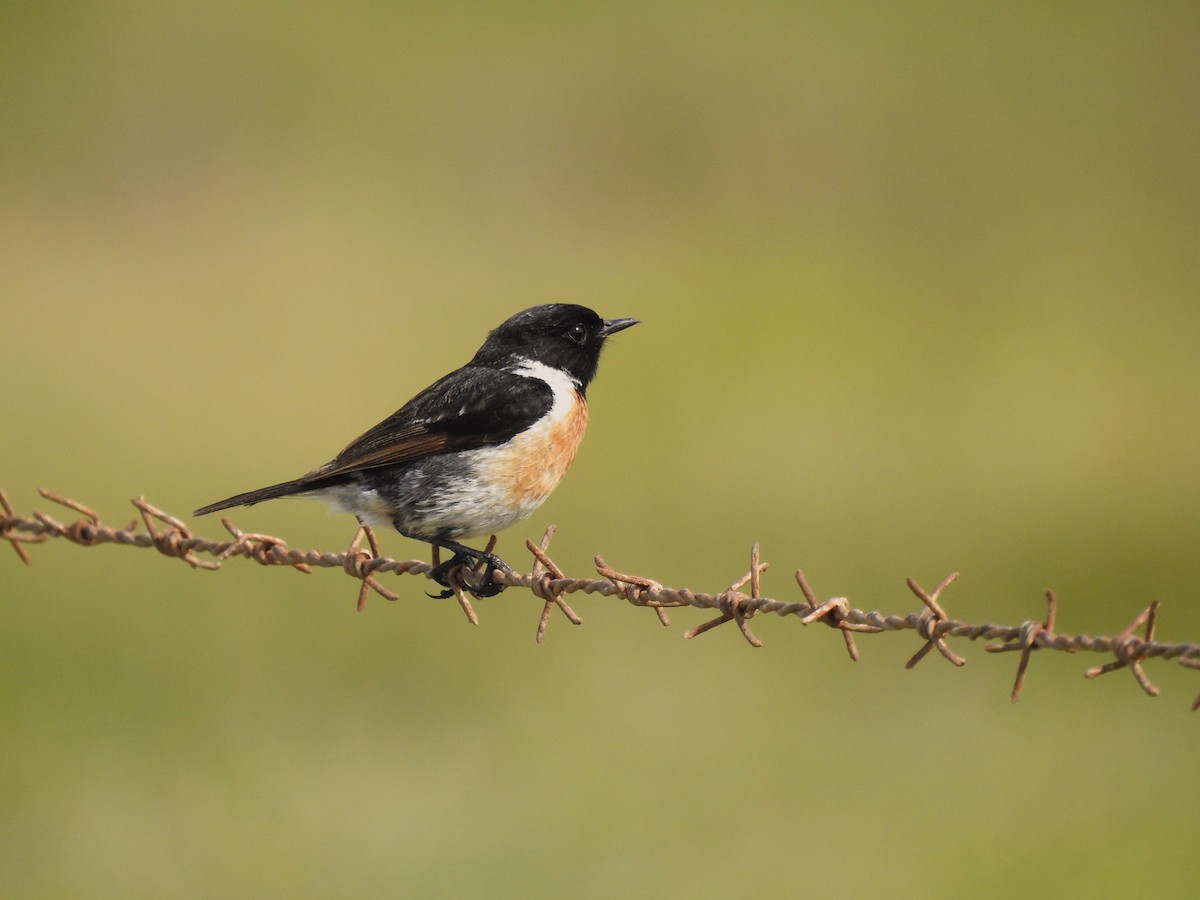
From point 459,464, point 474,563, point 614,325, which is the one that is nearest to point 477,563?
point 474,563

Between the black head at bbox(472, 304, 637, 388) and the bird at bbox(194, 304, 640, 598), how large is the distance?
0.22 metres

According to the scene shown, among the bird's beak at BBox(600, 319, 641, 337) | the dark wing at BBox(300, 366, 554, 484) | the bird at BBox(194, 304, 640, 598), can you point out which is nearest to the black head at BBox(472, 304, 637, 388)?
the bird's beak at BBox(600, 319, 641, 337)

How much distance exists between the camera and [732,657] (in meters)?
10.3

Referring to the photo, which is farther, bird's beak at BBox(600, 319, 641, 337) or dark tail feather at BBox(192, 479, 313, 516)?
bird's beak at BBox(600, 319, 641, 337)

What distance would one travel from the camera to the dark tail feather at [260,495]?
15.7ft

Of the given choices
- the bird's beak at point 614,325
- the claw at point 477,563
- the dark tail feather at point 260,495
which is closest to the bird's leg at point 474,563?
the claw at point 477,563

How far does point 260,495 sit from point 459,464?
27.8 inches

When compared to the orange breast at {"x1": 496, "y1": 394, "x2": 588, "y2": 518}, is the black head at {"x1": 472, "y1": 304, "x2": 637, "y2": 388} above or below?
above

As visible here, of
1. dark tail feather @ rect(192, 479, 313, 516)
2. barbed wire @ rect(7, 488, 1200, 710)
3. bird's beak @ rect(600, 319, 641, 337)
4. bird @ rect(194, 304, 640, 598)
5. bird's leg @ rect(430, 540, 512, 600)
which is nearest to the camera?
barbed wire @ rect(7, 488, 1200, 710)

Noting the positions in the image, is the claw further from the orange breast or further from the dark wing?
the dark wing

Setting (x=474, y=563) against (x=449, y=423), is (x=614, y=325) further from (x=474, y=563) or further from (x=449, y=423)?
(x=474, y=563)

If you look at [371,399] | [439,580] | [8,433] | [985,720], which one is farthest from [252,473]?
[439,580]

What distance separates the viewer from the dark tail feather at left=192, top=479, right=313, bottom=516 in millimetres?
4773

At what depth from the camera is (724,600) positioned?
11.8 feet
